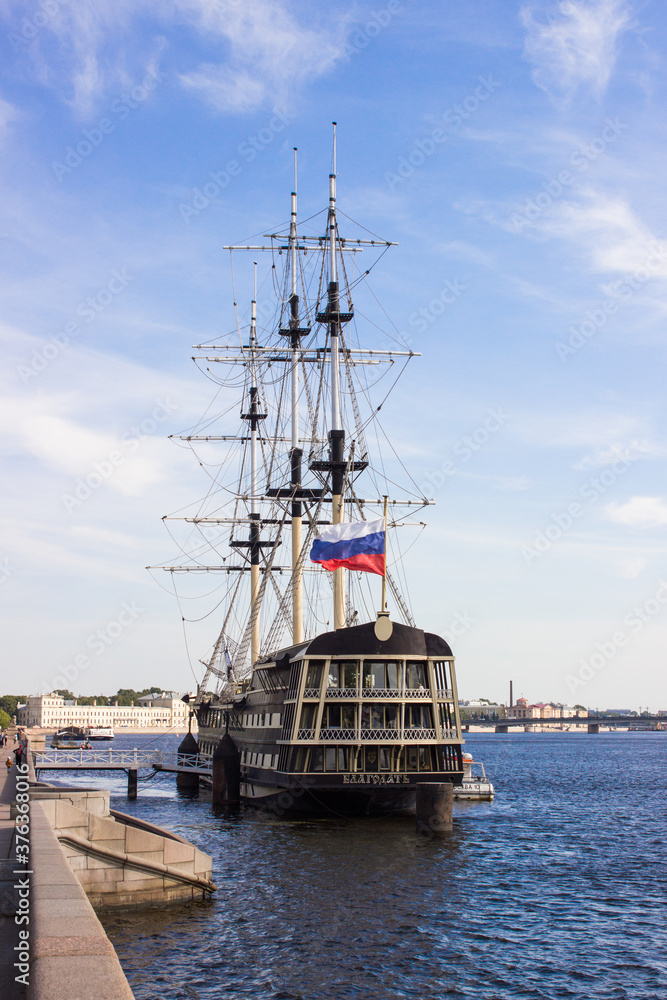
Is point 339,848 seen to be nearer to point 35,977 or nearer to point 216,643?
point 35,977

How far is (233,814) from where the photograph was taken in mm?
48594

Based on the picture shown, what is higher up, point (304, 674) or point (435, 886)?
point (304, 674)

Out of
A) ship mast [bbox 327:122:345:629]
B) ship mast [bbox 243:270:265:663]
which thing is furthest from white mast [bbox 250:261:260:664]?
ship mast [bbox 327:122:345:629]

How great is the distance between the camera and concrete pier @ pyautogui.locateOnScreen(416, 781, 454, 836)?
1496 inches

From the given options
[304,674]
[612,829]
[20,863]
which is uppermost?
[304,674]

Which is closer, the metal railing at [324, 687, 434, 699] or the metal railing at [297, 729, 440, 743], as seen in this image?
the metal railing at [297, 729, 440, 743]

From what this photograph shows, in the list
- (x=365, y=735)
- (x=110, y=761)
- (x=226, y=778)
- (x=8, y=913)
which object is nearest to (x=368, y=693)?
(x=365, y=735)

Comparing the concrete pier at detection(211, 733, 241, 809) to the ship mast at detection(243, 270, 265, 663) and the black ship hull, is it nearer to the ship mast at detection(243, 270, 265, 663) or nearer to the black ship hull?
the black ship hull

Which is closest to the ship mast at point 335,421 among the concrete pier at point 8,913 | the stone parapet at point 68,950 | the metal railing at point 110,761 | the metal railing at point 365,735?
the metal railing at point 365,735

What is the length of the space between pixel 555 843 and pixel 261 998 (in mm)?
26263

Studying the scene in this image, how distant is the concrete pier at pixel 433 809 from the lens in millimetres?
38000

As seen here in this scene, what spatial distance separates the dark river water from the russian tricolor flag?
10.9m

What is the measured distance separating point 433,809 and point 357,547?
442 inches

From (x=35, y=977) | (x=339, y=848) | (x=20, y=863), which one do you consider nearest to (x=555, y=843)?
(x=339, y=848)
